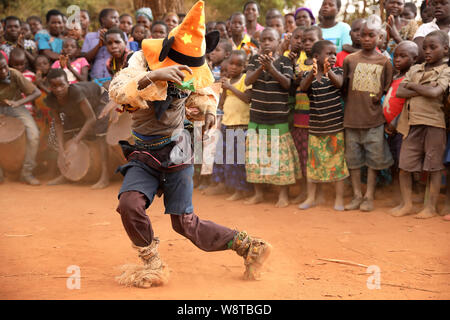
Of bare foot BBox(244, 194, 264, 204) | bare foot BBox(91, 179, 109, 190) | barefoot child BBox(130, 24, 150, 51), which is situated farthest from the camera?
barefoot child BBox(130, 24, 150, 51)

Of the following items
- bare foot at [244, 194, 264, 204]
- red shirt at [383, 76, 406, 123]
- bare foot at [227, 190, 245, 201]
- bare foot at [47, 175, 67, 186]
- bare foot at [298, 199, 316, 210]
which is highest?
red shirt at [383, 76, 406, 123]

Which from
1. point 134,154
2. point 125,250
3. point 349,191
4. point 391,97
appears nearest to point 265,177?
point 349,191

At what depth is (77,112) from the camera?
7297 mm

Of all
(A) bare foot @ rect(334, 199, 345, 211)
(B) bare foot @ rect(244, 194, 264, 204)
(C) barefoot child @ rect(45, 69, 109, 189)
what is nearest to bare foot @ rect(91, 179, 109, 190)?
(C) barefoot child @ rect(45, 69, 109, 189)

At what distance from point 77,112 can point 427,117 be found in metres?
4.77

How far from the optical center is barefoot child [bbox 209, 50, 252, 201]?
638 centimetres

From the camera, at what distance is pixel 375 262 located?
401 cm

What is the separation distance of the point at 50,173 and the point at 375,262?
570 cm

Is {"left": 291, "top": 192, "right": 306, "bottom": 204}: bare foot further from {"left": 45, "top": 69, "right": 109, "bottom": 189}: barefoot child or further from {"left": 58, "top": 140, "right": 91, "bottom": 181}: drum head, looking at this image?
{"left": 58, "top": 140, "right": 91, "bottom": 181}: drum head

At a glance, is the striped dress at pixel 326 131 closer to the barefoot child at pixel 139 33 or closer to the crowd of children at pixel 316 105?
the crowd of children at pixel 316 105

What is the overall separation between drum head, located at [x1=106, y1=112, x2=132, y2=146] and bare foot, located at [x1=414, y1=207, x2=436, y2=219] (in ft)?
13.0

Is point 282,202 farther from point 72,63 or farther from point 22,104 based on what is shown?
point 22,104

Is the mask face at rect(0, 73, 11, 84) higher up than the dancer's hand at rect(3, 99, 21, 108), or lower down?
higher up

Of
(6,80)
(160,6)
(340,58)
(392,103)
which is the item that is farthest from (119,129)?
(160,6)
